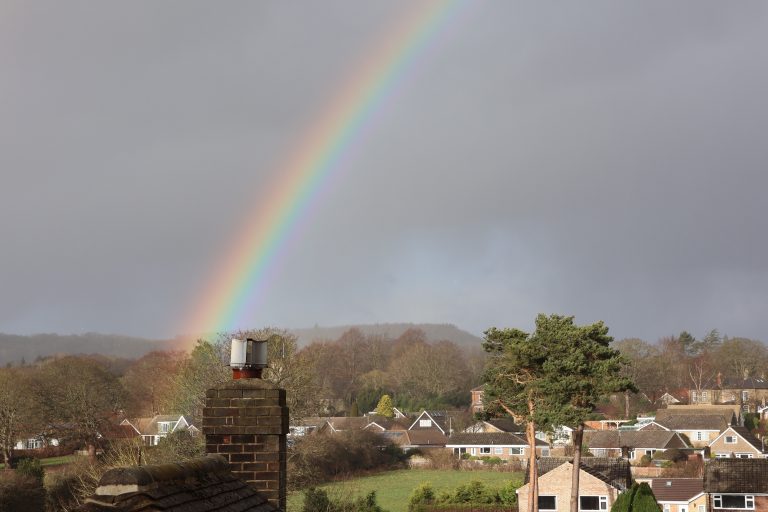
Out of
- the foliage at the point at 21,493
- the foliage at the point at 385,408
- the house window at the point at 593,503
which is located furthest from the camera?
the foliage at the point at 385,408

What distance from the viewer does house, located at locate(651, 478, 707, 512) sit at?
54.2 m

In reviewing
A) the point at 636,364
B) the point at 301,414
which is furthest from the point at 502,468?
the point at 636,364

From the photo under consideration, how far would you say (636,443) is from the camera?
8444cm

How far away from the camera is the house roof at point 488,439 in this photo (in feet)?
302

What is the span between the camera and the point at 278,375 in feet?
133

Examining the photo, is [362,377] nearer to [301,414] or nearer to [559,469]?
[559,469]

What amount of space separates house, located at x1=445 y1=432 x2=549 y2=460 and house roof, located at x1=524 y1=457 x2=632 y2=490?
34.3 m

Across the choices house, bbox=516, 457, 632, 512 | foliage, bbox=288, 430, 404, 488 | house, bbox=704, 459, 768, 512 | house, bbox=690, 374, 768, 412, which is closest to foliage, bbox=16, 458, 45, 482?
foliage, bbox=288, 430, 404, 488

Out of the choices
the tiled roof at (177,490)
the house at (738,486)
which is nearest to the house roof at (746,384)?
the house at (738,486)

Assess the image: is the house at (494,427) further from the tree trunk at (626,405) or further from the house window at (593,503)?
the house window at (593,503)

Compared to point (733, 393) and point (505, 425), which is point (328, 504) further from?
point (733, 393)

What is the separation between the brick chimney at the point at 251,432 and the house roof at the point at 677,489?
51.8 m

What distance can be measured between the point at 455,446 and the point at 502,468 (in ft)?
49.4

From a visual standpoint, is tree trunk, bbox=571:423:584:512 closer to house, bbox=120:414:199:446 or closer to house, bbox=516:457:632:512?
house, bbox=516:457:632:512
